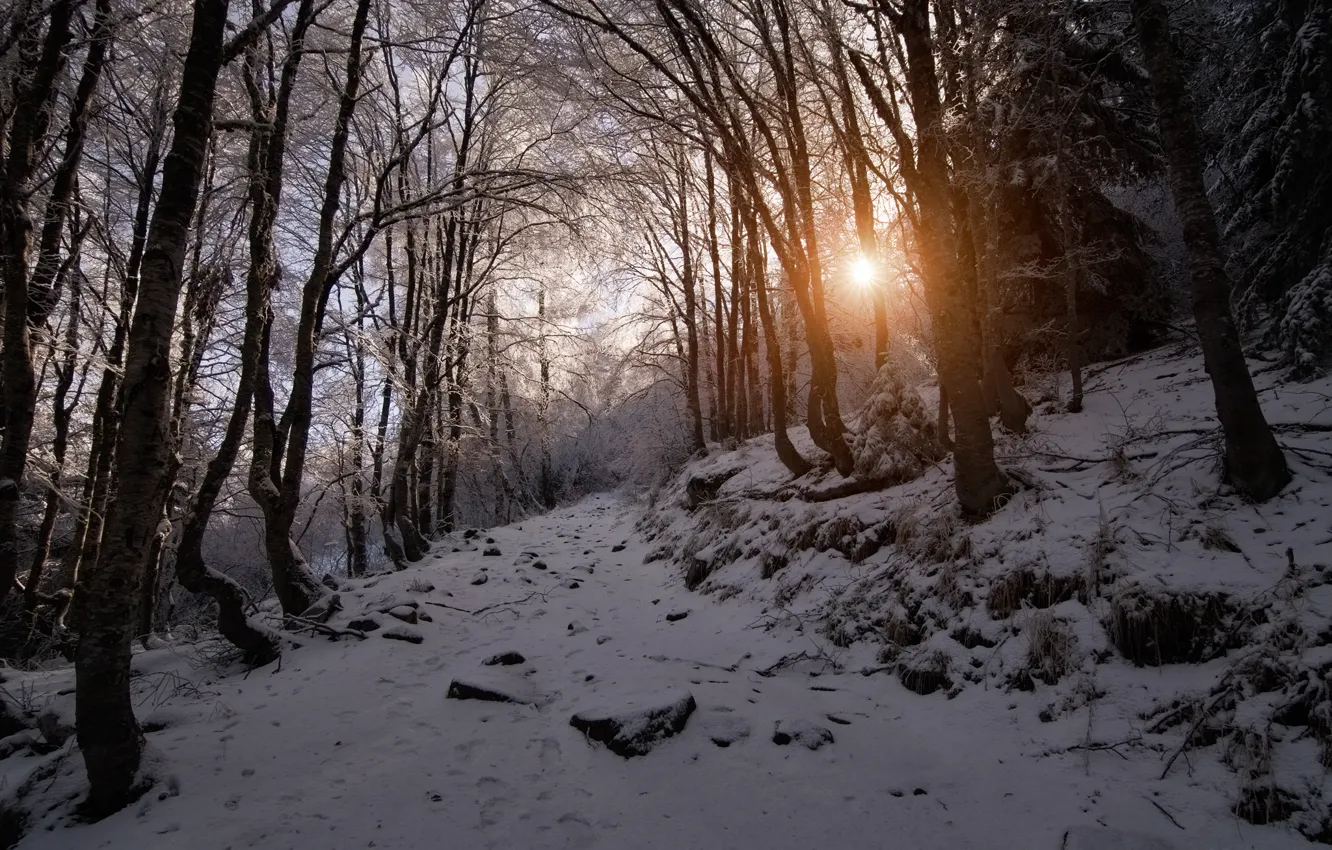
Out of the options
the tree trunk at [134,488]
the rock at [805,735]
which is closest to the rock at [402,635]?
the tree trunk at [134,488]

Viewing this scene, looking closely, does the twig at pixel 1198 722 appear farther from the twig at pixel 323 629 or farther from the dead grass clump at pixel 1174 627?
the twig at pixel 323 629

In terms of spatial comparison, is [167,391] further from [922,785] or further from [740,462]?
[740,462]

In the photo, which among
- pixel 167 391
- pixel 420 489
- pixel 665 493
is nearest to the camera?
pixel 167 391

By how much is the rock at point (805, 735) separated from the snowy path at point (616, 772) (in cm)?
6

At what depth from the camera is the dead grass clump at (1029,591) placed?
363 centimetres

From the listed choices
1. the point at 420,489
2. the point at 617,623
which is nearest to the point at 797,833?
the point at 617,623

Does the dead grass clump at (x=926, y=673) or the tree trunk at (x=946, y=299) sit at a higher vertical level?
the tree trunk at (x=946, y=299)

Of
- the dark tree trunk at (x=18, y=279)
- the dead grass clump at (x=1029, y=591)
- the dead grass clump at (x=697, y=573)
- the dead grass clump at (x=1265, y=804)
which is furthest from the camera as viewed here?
the dead grass clump at (x=697, y=573)

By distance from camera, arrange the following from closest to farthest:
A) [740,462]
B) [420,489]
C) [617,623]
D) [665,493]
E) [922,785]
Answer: [922,785], [617,623], [740,462], [420,489], [665,493]

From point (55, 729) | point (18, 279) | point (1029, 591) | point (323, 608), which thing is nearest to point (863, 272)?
point (1029, 591)

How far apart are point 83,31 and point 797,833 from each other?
9447 mm

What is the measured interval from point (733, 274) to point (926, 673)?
36.6ft

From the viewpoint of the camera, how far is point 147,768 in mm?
2906

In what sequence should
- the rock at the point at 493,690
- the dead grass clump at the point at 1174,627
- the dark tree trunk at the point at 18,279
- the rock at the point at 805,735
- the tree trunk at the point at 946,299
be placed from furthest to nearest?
1. the tree trunk at the point at 946,299
2. the dark tree trunk at the point at 18,279
3. the rock at the point at 493,690
4. the rock at the point at 805,735
5. the dead grass clump at the point at 1174,627
